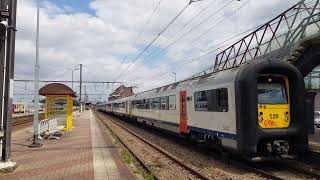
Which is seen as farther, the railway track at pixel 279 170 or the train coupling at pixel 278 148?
the train coupling at pixel 278 148

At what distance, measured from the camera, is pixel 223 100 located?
12531 mm

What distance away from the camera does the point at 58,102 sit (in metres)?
25.6

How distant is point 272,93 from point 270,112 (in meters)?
0.57

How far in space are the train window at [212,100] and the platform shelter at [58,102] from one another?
1104cm

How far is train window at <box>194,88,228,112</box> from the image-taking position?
12.5m

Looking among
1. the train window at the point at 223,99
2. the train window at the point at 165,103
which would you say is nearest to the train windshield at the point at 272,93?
the train window at the point at 223,99

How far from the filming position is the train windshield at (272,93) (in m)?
11.9

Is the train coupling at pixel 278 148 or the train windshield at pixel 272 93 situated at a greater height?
the train windshield at pixel 272 93

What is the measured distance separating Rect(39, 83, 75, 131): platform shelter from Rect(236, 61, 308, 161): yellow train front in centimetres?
1465

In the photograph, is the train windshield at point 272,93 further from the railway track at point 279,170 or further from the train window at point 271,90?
the railway track at point 279,170

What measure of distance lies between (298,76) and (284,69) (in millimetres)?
472

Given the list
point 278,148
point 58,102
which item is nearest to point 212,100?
point 278,148

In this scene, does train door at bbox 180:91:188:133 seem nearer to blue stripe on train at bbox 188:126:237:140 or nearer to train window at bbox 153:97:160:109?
blue stripe on train at bbox 188:126:237:140

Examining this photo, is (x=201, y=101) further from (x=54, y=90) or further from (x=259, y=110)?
(x=54, y=90)
